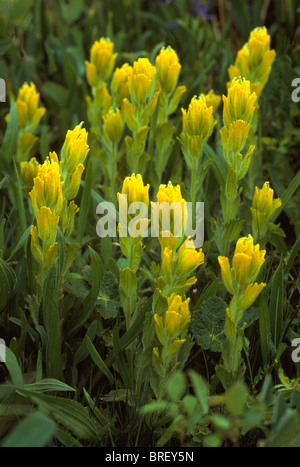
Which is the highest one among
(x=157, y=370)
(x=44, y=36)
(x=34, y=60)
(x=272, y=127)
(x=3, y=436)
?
(x=44, y=36)

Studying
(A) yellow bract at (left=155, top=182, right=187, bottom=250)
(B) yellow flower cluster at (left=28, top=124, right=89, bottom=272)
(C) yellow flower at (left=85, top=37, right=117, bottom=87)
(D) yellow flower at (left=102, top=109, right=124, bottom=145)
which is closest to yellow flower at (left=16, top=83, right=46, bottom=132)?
(C) yellow flower at (left=85, top=37, right=117, bottom=87)

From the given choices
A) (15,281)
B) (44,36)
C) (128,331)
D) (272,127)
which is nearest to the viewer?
(128,331)

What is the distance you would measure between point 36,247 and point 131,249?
212 millimetres

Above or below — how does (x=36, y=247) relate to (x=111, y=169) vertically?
below

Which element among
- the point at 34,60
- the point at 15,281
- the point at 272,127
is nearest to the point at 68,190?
the point at 15,281

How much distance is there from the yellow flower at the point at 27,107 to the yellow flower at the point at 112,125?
0.36 meters

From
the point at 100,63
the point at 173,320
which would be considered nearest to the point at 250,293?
the point at 173,320

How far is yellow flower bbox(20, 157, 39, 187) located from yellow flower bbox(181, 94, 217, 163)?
18.6 inches

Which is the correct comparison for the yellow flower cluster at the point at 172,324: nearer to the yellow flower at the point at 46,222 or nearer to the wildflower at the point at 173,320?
the wildflower at the point at 173,320

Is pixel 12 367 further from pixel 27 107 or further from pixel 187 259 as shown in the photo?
pixel 27 107

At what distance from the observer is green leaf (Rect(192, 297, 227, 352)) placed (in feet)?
4.16

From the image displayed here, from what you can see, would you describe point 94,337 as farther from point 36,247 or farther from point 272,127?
point 272,127

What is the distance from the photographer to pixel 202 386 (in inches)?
35.4

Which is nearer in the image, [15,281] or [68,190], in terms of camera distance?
[68,190]
